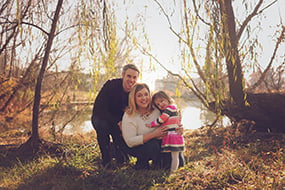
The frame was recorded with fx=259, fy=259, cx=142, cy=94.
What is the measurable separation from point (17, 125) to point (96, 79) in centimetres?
331

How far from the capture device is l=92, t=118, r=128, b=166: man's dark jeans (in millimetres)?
2670

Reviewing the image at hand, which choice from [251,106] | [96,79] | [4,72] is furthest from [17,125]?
[251,106]

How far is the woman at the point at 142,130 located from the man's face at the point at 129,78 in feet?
0.67

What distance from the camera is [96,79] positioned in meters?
3.04

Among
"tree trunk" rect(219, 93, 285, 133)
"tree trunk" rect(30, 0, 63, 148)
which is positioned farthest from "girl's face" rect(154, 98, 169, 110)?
"tree trunk" rect(219, 93, 285, 133)

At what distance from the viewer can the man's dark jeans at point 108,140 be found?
2.67 meters

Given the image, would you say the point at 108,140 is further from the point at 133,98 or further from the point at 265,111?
the point at 265,111

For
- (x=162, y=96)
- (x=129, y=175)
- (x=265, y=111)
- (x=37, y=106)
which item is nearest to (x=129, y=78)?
(x=162, y=96)

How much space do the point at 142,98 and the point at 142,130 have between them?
0.99ft

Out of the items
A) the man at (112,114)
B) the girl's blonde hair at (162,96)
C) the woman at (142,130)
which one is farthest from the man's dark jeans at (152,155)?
the girl's blonde hair at (162,96)

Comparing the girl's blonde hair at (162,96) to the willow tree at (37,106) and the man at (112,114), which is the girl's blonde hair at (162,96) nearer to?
the man at (112,114)

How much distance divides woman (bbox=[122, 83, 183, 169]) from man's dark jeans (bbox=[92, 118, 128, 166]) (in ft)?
0.77

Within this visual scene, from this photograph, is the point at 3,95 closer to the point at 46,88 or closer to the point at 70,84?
the point at 46,88

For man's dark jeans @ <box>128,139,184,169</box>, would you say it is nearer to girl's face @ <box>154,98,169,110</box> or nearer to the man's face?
girl's face @ <box>154,98,169,110</box>
